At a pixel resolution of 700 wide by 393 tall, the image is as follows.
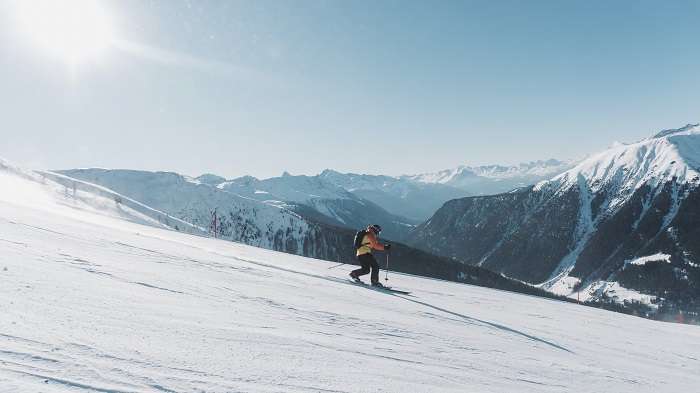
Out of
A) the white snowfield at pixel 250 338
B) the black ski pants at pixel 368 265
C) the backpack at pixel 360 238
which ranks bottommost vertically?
the white snowfield at pixel 250 338

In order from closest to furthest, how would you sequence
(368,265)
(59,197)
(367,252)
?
(367,252) → (368,265) → (59,197)

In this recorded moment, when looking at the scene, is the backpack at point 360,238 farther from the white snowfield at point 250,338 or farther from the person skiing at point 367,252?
the white snowfield at point 250,338

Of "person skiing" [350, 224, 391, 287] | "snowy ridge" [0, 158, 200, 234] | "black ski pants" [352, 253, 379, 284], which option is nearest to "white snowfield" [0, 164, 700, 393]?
"black ski pants" [352, 253, 379, 284]

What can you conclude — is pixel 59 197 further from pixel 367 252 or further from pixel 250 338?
pixel 250 338

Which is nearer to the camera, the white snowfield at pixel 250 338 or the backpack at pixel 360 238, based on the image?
the white snowfield at pixel 250 338

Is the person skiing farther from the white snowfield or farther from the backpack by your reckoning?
the white snowfield

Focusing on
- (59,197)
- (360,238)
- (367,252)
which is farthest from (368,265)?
(59,197)

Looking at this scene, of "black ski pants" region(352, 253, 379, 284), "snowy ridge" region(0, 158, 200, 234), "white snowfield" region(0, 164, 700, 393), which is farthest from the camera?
"snowy ridge" region(0, 158, 200, 234)

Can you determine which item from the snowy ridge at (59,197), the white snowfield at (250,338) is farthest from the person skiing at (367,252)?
the snowy ridge at (59,197)

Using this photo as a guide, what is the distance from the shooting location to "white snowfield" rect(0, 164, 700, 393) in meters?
4.36

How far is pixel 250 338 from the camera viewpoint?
6.10 metres

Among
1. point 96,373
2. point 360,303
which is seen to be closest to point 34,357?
point 96,373

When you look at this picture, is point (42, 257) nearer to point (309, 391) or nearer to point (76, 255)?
point (76, 255)

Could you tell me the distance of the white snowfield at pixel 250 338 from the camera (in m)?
4.36
